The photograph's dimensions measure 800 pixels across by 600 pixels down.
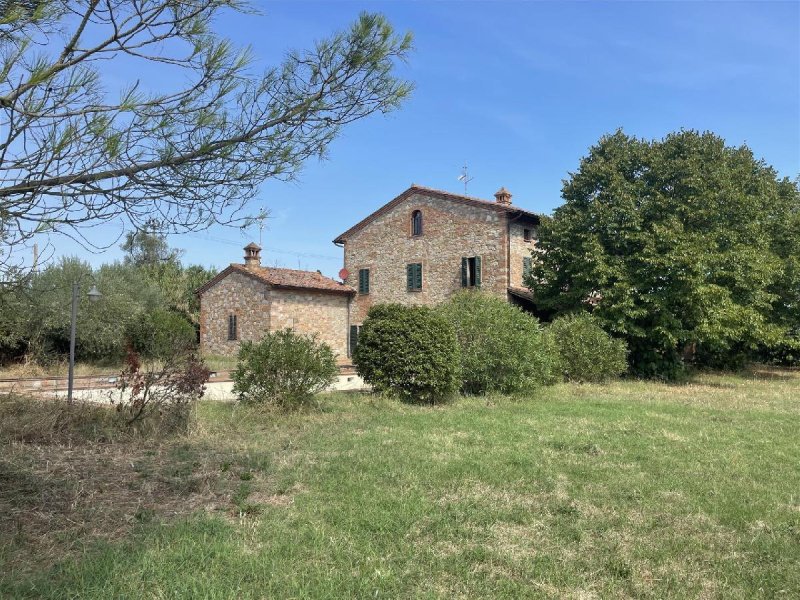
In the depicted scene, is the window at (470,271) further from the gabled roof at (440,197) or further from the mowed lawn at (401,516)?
the mowed lawn at (401,516)

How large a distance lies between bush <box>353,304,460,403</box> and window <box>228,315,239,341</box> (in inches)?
701

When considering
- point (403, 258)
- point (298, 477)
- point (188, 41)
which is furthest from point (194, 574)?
point (403, 258)

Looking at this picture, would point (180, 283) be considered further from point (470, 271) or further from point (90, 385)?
point (90, 385)

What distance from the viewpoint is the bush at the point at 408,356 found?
37.6 ft

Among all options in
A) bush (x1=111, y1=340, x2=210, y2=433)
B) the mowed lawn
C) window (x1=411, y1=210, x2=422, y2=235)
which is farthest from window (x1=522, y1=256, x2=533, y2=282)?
bush (x1=111, y1=340, x2=210, y2=433)

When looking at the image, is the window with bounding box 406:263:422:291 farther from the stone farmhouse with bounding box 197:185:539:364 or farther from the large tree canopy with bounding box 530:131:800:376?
the large tree canopy with bounding box 530:131:800:376

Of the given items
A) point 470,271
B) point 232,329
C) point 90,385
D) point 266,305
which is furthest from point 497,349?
point 232,329

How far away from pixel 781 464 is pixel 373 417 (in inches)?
227

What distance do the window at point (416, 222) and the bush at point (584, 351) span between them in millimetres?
10594

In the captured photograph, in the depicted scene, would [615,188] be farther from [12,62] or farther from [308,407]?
[12,62]

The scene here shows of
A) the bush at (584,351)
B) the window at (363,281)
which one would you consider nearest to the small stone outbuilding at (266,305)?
the window at (363,281)

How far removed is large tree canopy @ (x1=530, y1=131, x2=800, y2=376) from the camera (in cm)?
1844

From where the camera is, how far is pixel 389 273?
27.6 m

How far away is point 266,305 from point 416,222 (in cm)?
811
